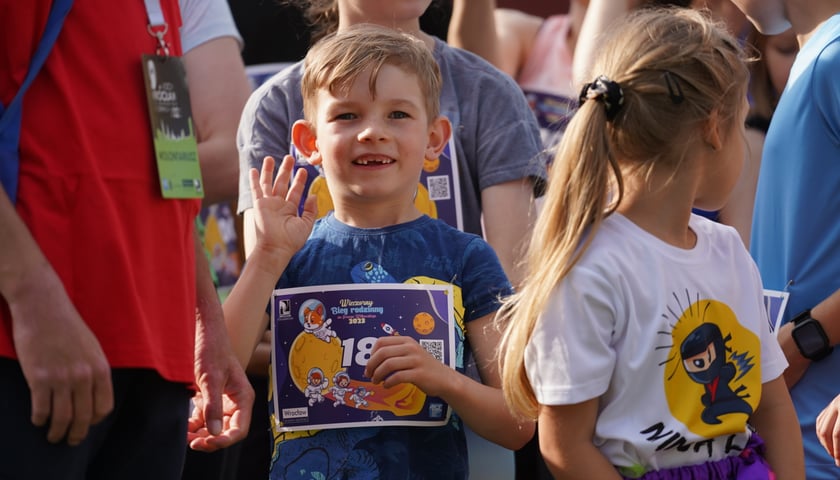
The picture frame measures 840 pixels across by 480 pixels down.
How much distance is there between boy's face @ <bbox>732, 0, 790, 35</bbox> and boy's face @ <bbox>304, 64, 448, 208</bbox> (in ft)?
3.08

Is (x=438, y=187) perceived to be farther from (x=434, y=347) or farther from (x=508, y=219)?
(x=434, y=347)

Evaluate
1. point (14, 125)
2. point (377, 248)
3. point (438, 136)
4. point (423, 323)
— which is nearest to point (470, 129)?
point (438, 136)

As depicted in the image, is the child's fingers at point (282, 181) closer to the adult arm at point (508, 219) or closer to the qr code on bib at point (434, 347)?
the qr code on bib at point (434, 347)

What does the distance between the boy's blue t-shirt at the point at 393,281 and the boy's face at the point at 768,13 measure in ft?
3.26

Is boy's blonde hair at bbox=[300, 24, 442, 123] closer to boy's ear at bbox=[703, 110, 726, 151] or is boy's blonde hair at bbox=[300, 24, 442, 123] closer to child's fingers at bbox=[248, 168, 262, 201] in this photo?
child's fingers at bbox=[248, 168, 262, 201]

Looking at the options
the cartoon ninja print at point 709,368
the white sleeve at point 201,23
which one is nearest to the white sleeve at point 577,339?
the cartoon ninja print at point 709,368

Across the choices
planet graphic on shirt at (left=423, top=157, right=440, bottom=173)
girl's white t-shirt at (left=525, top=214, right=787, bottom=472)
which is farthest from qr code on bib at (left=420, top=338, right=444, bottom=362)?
planet graphic on shirt at (left=423, top=157, right=440, bottom=173)

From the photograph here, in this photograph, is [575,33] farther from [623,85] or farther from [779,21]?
[623,85]

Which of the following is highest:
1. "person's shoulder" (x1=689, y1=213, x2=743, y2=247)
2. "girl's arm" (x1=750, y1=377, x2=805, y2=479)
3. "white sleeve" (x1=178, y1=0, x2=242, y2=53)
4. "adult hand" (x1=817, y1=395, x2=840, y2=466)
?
"white sleeve" (x1=178, y1=0, x2=242, y2=53)

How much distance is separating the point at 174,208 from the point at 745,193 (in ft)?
6.89

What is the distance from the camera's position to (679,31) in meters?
2.13

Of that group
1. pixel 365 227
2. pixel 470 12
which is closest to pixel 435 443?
pixel 365 227

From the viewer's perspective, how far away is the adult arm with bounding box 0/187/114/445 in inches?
64.5

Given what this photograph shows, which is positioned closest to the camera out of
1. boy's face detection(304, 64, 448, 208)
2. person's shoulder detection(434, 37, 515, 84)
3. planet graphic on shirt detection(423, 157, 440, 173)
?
boy's face detection(304, 64, 448, 208)
